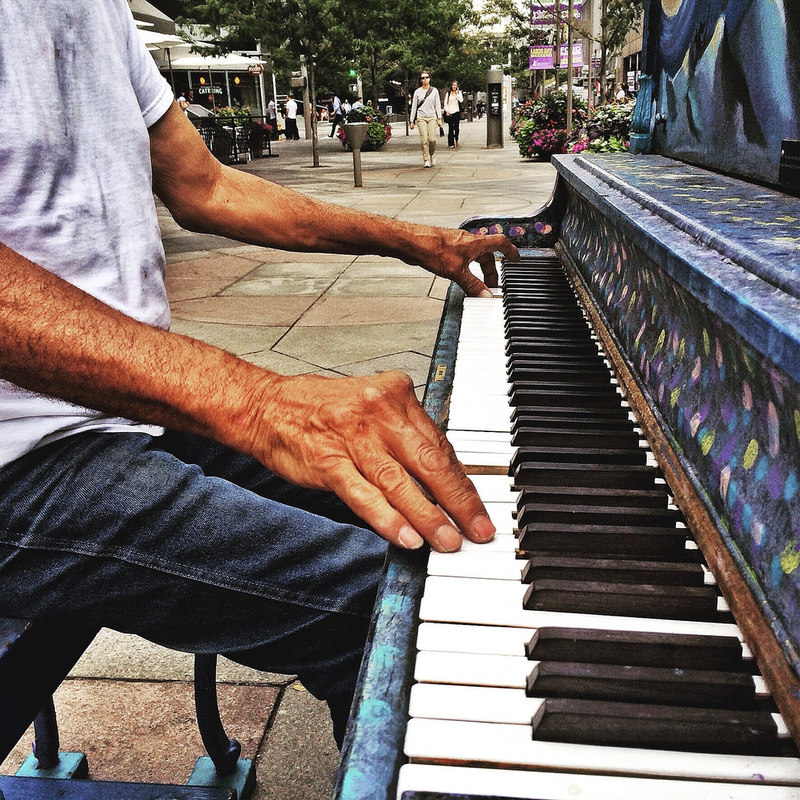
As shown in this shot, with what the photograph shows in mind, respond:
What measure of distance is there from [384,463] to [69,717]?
2.00 meters

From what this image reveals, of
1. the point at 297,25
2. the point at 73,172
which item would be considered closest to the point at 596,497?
the point at 73,172

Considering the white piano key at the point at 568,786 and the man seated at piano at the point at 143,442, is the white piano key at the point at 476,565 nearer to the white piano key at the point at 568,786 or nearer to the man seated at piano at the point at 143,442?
the man seated at piano at the point at 143,442

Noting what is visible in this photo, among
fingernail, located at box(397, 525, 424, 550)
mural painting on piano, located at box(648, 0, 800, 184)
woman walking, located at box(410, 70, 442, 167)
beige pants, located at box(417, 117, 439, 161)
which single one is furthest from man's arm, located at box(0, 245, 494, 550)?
woman walking, located at box(410, 70, 442, 167)

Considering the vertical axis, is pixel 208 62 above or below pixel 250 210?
above

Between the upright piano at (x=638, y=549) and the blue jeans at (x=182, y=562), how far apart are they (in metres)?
0.31

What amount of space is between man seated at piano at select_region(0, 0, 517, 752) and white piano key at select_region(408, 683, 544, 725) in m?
0.24

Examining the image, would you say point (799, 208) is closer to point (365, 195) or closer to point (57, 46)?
point (57, 46)

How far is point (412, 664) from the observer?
100cm

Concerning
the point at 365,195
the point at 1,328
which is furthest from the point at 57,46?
the point at 365,195

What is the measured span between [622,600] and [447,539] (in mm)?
248

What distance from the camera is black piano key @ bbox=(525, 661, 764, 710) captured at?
94 cm

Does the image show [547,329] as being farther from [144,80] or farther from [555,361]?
[144,80]

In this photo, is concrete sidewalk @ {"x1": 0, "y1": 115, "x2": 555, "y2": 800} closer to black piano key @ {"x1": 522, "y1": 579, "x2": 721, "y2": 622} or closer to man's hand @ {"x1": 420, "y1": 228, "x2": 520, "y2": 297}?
man's hand @ {"x1": 420, "y1": 228, "x2": 520, "y2": 297}

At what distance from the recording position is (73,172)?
5.32ft
